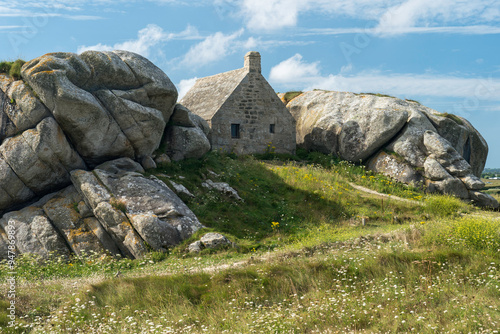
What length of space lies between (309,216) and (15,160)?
1172 centimetres

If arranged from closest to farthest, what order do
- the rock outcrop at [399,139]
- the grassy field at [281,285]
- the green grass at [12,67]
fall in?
the grassy field at [281,285]
the green grass at [12,67]
the rock outcrop at [399,139]

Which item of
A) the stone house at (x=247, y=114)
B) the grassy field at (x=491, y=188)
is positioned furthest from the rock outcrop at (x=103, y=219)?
the grassy field at (x=491, y=188)

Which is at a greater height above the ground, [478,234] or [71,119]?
[71,119]

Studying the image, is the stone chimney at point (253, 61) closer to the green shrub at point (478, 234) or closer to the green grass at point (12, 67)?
the green grass at point (12, 67)

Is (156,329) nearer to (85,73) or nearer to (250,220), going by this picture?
(250,220)

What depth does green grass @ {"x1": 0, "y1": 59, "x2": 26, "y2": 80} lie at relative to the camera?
719 inches

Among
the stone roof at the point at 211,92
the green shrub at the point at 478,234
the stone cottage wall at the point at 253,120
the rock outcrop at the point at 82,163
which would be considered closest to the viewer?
the green shrub at the point at 478,234

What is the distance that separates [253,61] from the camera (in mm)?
28828

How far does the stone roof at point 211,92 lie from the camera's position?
91.9 feet

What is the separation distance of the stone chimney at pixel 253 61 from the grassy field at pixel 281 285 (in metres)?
13.5

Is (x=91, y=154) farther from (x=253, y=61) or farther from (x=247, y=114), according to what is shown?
(x=253, y=61)

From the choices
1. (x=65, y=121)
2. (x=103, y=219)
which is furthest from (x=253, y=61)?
(x=103, y=219)

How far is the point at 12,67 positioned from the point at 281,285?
14.8 m

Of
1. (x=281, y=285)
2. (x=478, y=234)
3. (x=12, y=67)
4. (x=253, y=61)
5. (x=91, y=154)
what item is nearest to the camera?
(x=281, y=285)
